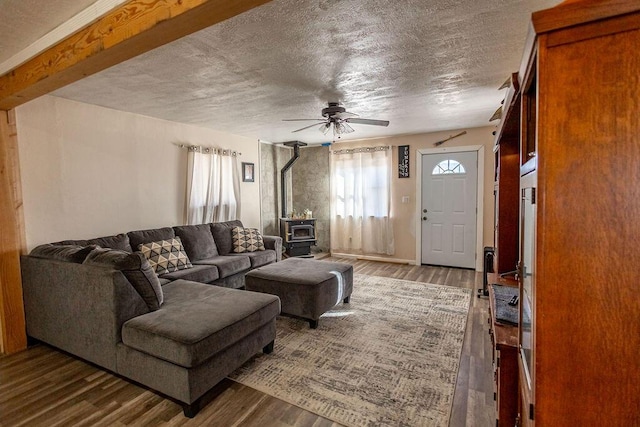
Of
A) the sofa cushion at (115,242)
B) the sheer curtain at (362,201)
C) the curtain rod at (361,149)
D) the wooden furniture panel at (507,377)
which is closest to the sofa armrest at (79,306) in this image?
the sofa cushion at (115,242)

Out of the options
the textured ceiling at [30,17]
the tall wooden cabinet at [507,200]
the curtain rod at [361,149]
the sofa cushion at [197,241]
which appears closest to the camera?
the textured ceiling at [30,17]

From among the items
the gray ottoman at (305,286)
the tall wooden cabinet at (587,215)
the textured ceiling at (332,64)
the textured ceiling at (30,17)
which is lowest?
the gray ottoman at (305,286)

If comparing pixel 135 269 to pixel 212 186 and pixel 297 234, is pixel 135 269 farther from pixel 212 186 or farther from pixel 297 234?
pixel 297 234

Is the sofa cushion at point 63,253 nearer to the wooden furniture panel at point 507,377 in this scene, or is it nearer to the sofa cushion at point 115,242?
the sofa cushion at point 115,242

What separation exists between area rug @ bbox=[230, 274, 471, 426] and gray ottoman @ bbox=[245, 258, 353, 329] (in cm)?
18

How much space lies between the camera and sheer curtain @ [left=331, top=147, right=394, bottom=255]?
5828 millimetres

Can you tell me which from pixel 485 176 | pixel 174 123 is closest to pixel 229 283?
pixel 174 123

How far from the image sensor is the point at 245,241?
4.72 m

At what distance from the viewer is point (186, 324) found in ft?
6.74

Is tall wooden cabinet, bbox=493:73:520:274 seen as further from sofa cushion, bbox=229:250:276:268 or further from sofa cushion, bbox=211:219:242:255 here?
sofa cushion, bbox=211:219:242:255

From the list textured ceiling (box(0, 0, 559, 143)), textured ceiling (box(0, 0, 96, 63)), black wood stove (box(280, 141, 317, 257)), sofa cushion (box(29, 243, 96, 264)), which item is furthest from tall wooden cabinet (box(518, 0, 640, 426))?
black wood stove (box(280, 141, 317, 257))

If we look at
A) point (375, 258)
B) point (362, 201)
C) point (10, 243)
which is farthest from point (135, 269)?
point (375, 258)

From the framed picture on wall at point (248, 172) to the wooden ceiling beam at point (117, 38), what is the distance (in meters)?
3.32

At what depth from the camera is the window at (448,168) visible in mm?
5234
